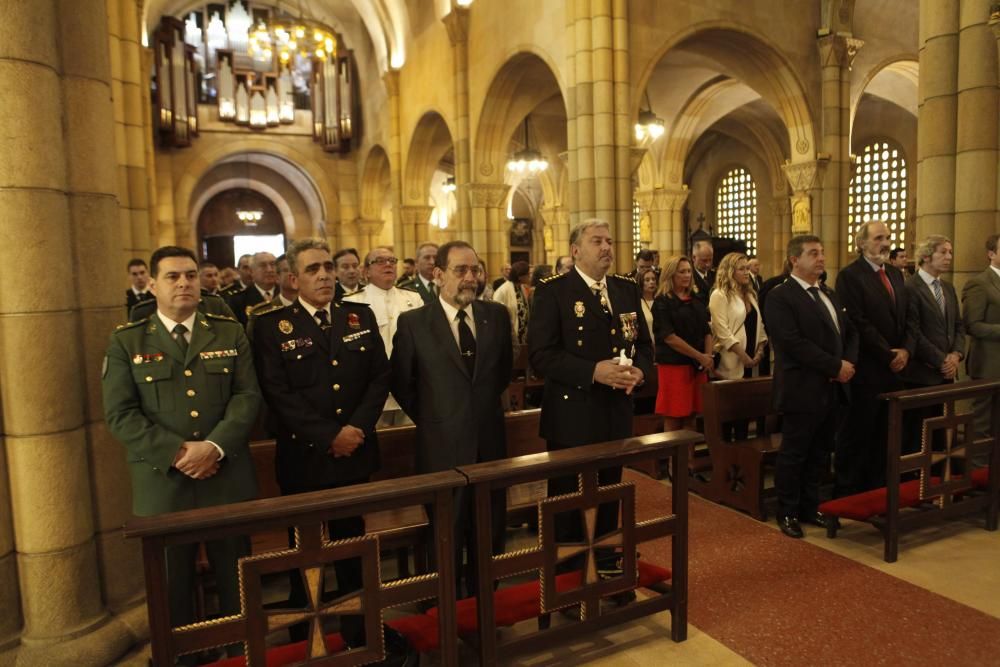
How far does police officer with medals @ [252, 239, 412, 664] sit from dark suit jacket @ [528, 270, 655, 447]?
0.78m

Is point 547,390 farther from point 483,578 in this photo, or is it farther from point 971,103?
point 971,103

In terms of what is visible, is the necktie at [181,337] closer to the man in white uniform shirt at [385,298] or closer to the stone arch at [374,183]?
the man in white uniform shirt at [385,298]

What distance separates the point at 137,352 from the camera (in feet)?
8.20

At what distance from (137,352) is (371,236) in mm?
18949

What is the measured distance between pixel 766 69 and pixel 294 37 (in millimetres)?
9757

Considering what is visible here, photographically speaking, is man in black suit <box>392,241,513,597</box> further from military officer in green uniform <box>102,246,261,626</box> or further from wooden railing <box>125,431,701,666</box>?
military officer in green uniform <box>102,246,261,626</box>

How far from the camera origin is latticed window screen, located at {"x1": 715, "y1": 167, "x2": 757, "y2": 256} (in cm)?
2055


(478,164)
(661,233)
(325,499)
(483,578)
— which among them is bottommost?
(483,578)

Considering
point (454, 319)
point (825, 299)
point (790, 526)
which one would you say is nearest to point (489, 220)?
point (825, 299)

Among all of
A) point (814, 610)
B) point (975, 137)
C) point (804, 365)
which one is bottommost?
point (814, 610)

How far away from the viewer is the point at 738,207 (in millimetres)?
21047

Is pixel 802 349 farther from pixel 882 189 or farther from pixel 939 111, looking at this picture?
pixel 882 189

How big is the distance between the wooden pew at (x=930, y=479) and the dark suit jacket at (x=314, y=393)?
2.49 meters

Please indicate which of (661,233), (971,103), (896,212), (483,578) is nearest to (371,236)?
(661,233)
